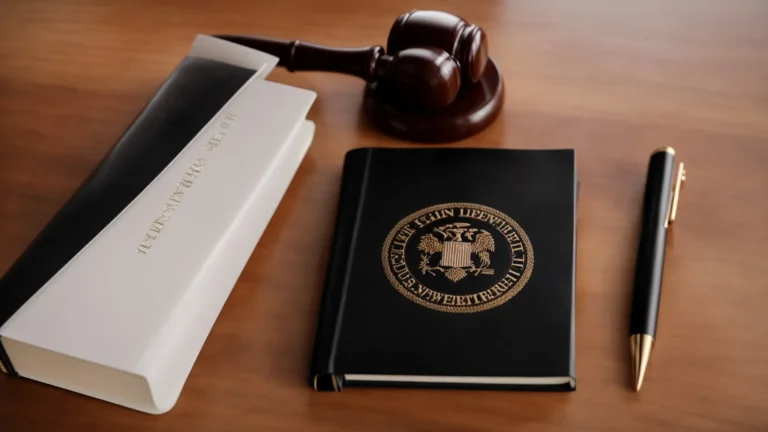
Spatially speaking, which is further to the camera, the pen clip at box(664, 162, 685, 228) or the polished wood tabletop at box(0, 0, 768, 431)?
the pen clip at box(664, 162, 685, 228)

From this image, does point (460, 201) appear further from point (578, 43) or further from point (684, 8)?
point (684, 8)

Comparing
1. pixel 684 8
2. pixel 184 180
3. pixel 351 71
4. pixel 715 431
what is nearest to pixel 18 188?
pixel 184 180

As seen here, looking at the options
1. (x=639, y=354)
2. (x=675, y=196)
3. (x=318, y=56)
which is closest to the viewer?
(x=639, y=354)

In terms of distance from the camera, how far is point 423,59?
75 cm

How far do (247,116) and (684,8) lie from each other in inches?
20.5

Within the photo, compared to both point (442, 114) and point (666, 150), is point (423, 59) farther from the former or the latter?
point (666, 150)

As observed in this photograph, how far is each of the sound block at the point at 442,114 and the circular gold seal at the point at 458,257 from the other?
10 centimetres

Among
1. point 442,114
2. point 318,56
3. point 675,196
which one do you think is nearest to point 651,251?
point 675,196

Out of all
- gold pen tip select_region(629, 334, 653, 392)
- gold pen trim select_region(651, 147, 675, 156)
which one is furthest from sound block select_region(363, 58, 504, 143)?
gold pen tip select_region(629, 334, 653, 392)

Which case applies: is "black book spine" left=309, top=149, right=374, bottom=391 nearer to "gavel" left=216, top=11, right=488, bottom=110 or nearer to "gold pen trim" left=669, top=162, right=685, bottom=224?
"gavel" left=216, top=11, right=488, bottom=110

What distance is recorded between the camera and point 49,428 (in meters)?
0.59

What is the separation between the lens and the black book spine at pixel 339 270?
1.98 feet

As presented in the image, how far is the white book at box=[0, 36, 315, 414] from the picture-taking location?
1.88 ft

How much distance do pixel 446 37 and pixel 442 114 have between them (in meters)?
0.07
